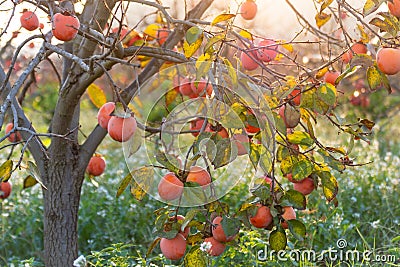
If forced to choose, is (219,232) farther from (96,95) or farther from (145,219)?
(145,219)

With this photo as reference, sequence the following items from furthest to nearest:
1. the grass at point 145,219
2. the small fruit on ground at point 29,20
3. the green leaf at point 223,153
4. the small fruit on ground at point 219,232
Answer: the grass at point 145,219, the small fruit on ground at point 29,20, the small fruit on ground at point 219,232, the green leaf at point 223,153

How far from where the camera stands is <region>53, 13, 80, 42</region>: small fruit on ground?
1.29 metres

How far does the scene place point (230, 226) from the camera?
45.8 inches

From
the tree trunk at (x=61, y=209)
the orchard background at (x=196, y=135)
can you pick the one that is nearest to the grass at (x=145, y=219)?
the orchard background at (x=196, y=135)

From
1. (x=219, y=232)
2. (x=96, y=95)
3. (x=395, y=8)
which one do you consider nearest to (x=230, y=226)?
(x=219, y=232)

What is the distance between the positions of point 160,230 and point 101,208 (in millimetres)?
1477

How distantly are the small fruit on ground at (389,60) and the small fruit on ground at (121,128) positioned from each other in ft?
1.60

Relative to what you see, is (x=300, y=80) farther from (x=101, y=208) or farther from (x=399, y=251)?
(x=101, y=208)

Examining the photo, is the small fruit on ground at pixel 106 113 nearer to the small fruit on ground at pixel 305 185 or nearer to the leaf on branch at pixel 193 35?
the leaf on branch at pixel 193 35

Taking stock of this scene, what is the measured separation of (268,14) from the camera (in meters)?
3.29

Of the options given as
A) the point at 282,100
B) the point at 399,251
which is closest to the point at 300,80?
the point at 282,100

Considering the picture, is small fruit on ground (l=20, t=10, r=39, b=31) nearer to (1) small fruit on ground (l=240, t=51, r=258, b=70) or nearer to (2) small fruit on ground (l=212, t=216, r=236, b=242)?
(1) small fruit on ground (l=240, t=51, r=258, b=70)

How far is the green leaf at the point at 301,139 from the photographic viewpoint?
1.26 m

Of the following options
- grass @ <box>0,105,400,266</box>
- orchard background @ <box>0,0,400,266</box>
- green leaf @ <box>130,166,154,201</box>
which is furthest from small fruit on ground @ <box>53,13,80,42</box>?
grass @ <box>0,105,400,266</box>
